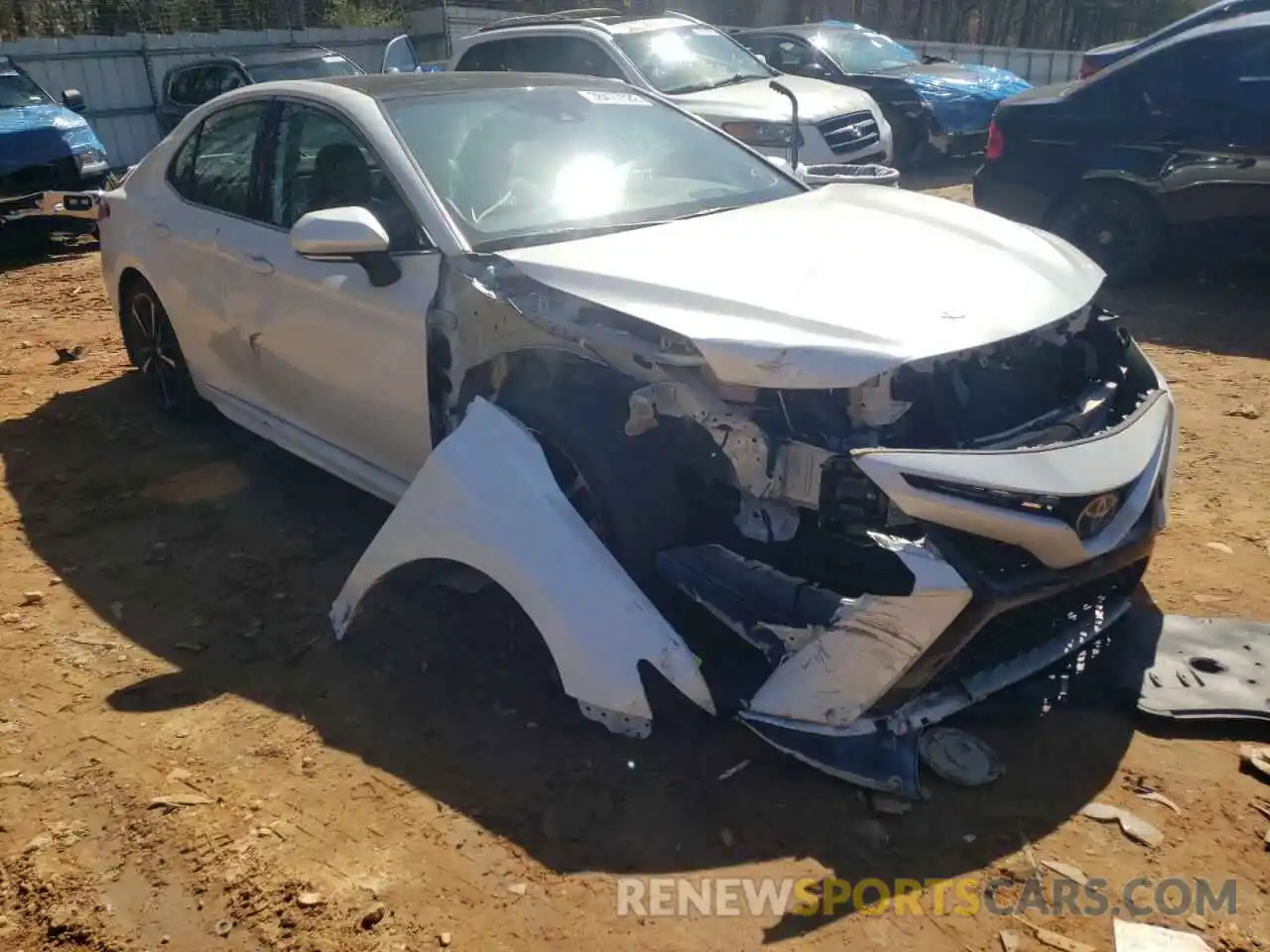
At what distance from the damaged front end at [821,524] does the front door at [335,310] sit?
1.61 feet

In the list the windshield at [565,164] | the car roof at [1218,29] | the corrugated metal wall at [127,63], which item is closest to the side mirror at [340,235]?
the windshield at [565,164]

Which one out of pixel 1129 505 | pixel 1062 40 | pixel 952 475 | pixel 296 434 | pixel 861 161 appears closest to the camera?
pixel 952 475

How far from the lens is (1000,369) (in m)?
2.98

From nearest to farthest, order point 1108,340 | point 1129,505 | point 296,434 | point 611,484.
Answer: point 1129,505
point 611,484
point 1108,340
point 296,434

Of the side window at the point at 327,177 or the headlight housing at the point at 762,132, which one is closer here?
the side window at the point at 327,177

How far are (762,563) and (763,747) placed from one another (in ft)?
1.73

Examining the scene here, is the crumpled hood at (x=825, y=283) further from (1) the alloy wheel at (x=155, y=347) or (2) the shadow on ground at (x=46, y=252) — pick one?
(2) the shadow on ground at (x=46, y=252)

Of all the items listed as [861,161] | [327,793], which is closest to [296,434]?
[327,793]

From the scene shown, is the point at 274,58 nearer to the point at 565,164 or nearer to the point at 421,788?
the point at 565,164

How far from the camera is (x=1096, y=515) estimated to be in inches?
105

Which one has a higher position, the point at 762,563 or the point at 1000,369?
the point at 1000,369

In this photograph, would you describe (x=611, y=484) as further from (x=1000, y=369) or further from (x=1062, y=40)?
(x=1062, y=40)

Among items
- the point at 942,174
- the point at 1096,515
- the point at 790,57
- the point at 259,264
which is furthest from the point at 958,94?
the point at 1096,515

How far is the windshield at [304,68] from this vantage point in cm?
1209
